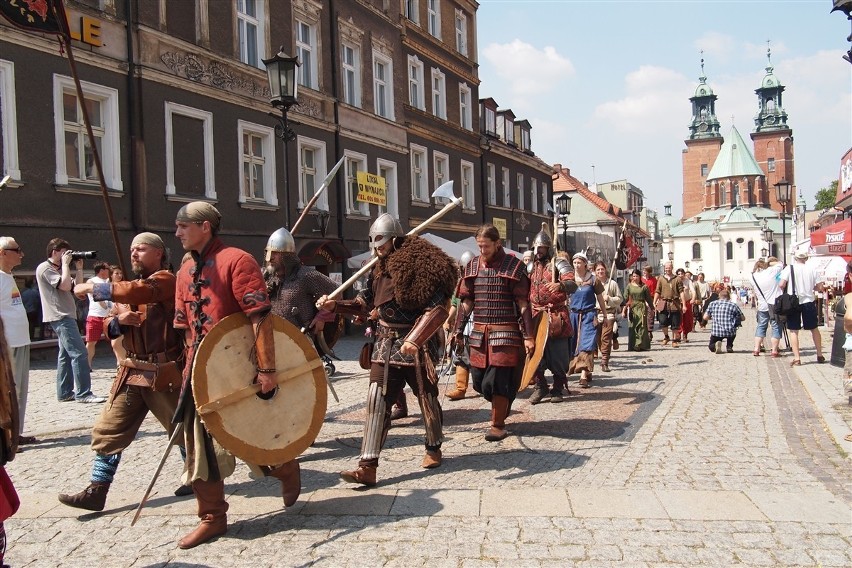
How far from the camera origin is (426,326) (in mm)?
5215

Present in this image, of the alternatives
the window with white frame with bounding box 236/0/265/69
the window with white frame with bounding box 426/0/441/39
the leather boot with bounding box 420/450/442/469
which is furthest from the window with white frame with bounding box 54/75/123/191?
the window with white frame with bounding box 426/0/441/39

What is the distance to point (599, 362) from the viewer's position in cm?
1290

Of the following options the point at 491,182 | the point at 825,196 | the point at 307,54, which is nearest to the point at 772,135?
the point at 825,196

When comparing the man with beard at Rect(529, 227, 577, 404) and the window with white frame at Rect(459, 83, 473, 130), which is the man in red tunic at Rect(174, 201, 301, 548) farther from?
the window with white frame at Rect(459, 83, 473, 130)

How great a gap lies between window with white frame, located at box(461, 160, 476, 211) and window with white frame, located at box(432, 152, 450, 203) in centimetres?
164

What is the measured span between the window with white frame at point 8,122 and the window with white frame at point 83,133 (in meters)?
0.75

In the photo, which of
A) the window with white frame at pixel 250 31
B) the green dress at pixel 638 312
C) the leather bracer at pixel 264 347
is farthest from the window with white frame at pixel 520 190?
the leather bracer at pixel 264 347

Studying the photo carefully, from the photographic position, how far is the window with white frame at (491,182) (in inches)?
1246

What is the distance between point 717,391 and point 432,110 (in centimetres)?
1978

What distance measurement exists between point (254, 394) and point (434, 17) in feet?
84.7

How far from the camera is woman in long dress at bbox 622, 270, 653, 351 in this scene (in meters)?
14.5

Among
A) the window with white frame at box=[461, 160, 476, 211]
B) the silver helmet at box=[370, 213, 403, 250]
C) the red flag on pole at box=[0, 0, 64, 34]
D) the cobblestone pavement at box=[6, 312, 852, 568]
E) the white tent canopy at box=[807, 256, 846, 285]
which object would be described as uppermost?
the window with white frame at box=[461, 160, 476, 211]

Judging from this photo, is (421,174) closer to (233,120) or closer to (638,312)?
(233,120)

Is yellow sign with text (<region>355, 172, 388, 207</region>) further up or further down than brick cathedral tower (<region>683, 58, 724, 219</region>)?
further down
